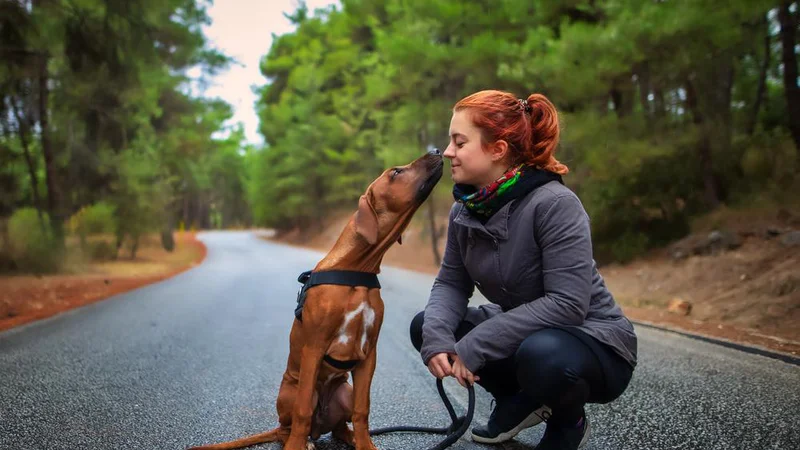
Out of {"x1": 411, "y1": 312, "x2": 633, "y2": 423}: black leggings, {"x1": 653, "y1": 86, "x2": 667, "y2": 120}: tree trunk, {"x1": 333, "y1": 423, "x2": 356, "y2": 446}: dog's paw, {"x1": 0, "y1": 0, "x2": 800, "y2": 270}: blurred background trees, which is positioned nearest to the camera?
{"x1": 411, "y1": 312, "x2": 633, "y2": 423}: black leggings

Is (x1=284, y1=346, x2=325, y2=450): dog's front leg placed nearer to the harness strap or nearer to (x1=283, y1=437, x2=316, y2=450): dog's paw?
(x1=283, y1=437, x2=316, y2=450): dog's paw

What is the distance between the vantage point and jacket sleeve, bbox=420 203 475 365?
8.20 ft

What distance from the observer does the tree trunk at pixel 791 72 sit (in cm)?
963

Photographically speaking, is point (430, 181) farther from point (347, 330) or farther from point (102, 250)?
point (102, 250)

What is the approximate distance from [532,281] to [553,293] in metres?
0.14

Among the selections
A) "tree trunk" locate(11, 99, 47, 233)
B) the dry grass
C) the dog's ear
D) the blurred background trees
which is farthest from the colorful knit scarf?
"tree trunk" locate(11, 99, 47, 233)

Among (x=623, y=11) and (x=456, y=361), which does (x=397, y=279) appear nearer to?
(x=623, y=11)

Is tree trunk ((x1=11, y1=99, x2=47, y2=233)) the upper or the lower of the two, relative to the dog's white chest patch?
upper

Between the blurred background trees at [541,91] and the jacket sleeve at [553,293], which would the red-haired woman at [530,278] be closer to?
the jacket sleeve at [553,293]

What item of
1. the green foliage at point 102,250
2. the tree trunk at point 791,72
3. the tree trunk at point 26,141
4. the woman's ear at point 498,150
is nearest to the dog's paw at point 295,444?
the woman's ear at point 498,150

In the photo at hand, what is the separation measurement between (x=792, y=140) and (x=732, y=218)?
67.1 inches

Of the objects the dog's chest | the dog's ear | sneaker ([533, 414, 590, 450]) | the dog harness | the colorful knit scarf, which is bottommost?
sneaker ([533, 414, 590, 450])

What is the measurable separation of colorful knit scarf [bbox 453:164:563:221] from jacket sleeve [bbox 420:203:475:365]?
7.9 inches

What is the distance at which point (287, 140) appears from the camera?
35688 millimetres
